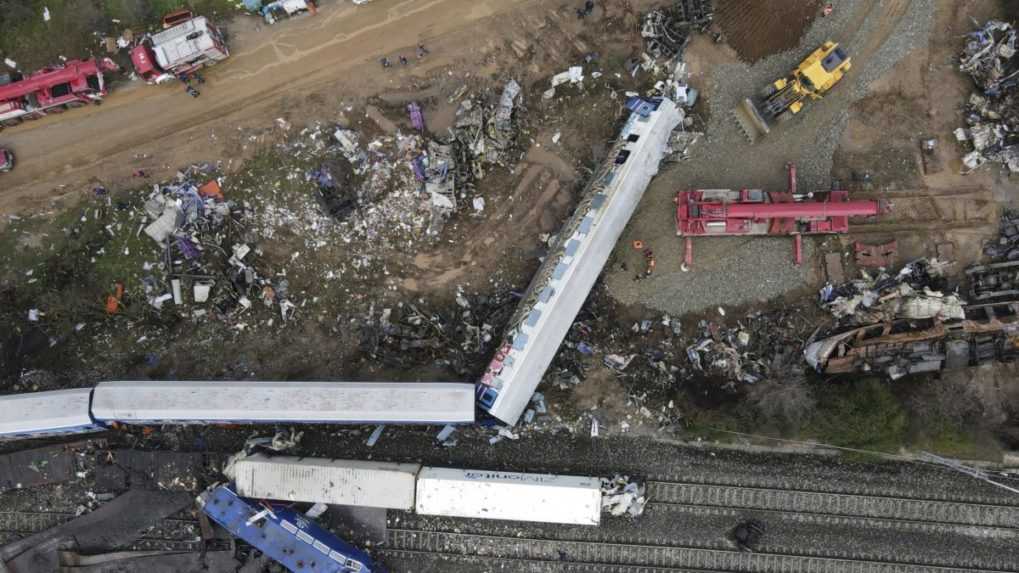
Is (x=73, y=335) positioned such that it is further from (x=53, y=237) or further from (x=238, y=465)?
(x=238, y=465)

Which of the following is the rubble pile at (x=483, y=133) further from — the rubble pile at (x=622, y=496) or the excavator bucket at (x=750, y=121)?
the rubble pile at (x=622, y=496)

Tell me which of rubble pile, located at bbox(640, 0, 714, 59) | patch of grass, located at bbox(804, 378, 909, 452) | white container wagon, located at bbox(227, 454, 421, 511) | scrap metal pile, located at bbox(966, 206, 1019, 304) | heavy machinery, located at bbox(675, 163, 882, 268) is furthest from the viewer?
rubble pile, located at bbox(640, 0, 714, 59)

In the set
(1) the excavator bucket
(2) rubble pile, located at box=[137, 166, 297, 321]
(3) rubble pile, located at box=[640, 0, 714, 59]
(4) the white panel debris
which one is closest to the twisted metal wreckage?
(1) the excavator bucket

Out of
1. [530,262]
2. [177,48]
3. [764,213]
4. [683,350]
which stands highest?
[177,48]

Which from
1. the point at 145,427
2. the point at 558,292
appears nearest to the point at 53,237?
the point at 145,427

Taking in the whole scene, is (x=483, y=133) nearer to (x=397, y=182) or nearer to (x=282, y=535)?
(x=397, y=182)

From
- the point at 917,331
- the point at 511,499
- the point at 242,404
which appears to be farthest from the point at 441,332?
the point at 917,331

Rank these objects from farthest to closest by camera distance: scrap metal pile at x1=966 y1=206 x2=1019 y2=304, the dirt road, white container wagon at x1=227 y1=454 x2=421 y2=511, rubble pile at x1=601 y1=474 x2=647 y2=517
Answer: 1. the dirt road
2. scrap metal pile at x1=966 y1=206 x2=1019 y2=304
3. rubble pile at x1=601 y1=474 x2=647 y2=517
4. white container wagon at x1=227 y1=454 x2=421 y2=511

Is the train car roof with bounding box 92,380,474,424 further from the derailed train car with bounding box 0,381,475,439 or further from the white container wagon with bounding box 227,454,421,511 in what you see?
the white container wagon with bounding box 227,454,421,511
